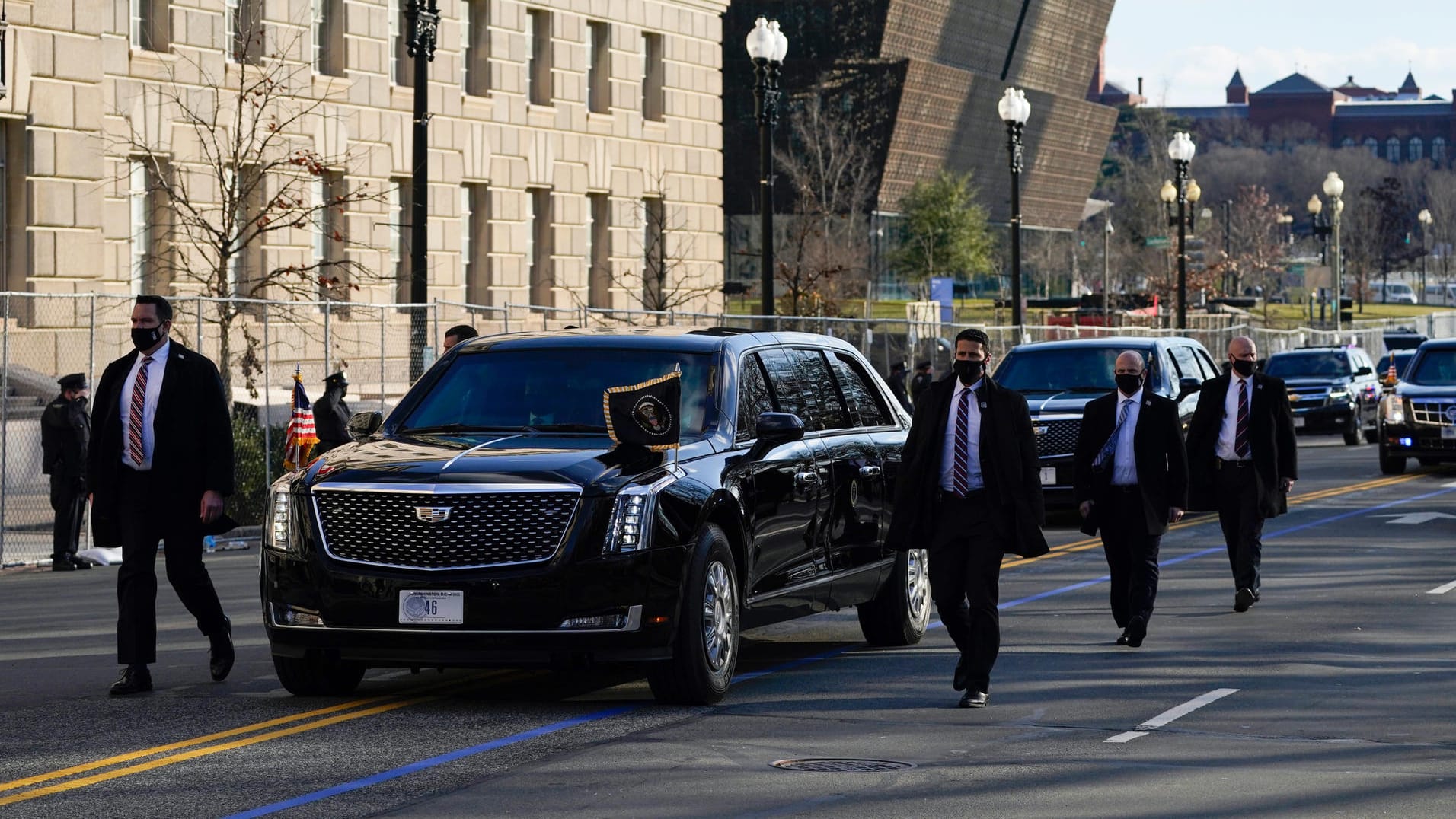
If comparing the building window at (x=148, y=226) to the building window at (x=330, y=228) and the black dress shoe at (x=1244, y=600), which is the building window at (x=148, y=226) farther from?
the black dress shoe at (x=1244, y=600)

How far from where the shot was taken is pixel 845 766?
923cm

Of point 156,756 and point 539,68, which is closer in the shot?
point 156,756

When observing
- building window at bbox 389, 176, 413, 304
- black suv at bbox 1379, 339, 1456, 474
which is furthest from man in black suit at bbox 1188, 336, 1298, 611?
building window at bbox 389, 176, 413, 304

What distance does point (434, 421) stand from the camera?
1171cm

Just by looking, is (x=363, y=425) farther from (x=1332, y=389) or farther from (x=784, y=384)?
(x=1332, y=389)

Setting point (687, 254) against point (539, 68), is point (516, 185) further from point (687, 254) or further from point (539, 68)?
point (687, 254)

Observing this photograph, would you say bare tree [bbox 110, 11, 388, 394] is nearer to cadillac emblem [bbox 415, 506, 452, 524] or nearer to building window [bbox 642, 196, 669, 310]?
building window [bbox 642, 196, 669, 310]

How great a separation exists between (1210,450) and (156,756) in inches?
355

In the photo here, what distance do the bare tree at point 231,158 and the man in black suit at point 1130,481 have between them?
1879 centimetres

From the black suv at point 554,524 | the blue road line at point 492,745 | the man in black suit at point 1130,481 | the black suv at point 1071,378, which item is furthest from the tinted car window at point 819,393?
the black suv at point 1071,378

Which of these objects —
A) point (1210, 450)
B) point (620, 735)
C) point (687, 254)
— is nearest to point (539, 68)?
point (687, 254)

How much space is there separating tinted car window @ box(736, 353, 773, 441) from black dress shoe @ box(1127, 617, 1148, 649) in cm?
279

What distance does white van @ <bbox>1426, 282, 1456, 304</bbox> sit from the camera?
172837 millimetres

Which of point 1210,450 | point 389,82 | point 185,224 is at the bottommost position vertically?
point 1210,450
